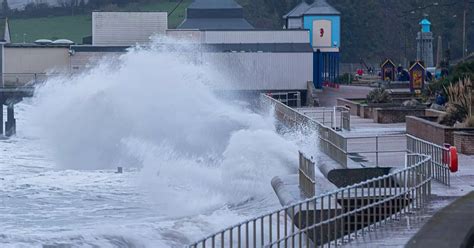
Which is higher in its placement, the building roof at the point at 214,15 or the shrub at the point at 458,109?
the building roof at the point at 214,15

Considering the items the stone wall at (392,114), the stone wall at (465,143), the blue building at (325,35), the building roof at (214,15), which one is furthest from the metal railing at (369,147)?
the building roof at (214,15)

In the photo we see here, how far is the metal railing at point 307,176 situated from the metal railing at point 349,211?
0.89m

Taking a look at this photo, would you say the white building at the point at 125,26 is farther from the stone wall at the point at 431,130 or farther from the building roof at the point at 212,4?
the stone wall at the point at 431,130

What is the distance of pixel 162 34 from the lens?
62.7m

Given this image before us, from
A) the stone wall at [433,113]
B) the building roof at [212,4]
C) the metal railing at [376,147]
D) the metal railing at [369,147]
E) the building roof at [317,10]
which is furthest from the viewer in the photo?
the building roof at [212,4]

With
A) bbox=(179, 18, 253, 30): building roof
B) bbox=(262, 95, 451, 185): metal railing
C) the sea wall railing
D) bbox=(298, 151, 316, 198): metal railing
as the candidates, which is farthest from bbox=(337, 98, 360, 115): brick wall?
bbox=(179, 18, 253, 30): building roof

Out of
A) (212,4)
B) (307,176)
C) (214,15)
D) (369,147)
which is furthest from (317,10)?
(307,176)

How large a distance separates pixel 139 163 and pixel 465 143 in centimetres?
1066

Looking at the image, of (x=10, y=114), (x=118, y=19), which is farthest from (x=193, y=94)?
(x=118, y=19)

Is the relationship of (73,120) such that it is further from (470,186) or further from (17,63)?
(17,63)

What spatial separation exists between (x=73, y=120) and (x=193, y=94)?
5.13 meters

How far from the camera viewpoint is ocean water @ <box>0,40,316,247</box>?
20.8m

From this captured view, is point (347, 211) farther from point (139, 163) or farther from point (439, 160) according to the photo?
point (139, 163)

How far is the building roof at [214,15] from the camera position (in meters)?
75.6
